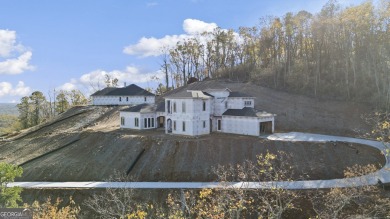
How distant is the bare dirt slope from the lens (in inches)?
1254

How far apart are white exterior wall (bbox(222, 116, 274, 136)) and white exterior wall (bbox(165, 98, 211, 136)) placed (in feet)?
8.63

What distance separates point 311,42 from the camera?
65438 millimetres

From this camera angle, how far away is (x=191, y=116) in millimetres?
38844

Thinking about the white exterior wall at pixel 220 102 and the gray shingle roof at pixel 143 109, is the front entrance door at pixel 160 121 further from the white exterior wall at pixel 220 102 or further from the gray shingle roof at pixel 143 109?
the white exterior wall at pixel 220 102

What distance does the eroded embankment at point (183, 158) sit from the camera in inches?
1240

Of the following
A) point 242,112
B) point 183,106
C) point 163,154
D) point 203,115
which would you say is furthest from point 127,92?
point 163,154

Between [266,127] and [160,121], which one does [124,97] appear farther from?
[266,127]

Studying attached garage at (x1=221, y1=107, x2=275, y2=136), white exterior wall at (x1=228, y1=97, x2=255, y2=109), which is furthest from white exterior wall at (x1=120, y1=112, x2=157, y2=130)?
white exterior wall at (x1=228, y1=97, x2=255, y2=109)

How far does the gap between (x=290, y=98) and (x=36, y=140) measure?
39472 millimetres

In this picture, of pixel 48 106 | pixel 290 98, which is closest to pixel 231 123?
pixel 290 98

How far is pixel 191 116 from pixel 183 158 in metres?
6.87

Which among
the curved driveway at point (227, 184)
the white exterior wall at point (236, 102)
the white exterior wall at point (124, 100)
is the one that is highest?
the white exterior wall at point (124, 100)

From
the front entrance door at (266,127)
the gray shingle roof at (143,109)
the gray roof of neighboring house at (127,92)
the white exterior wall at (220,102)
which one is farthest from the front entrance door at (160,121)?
the gray roof of neighboring house at (127,92)

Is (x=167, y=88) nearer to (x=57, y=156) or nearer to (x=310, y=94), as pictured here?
(x=310, y=94)
